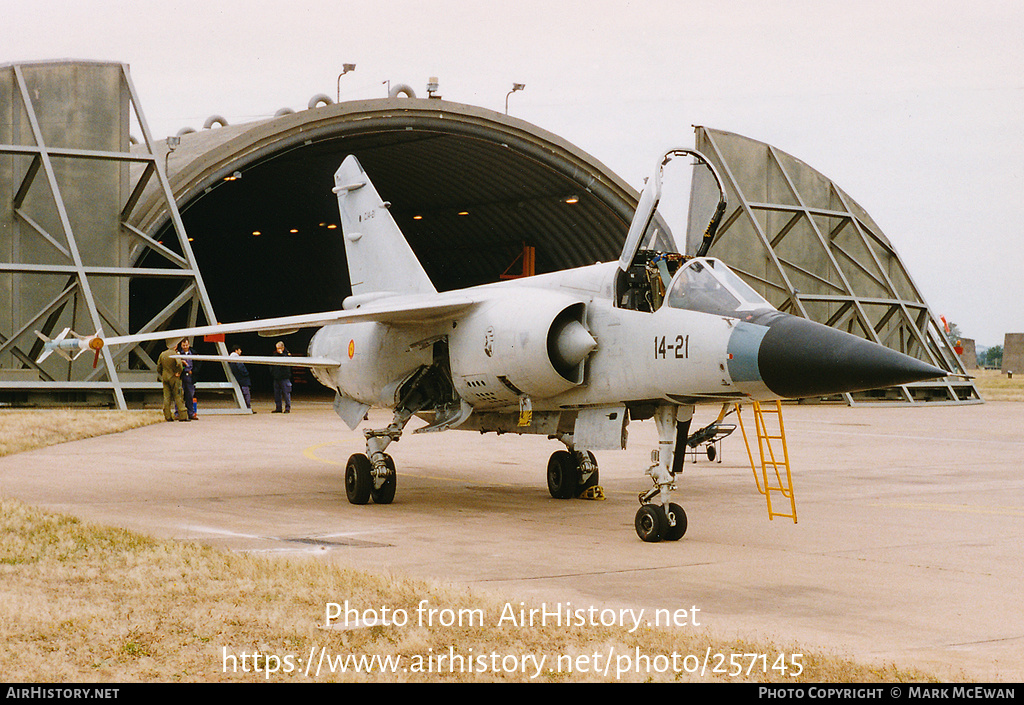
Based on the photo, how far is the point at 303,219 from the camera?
45781mm

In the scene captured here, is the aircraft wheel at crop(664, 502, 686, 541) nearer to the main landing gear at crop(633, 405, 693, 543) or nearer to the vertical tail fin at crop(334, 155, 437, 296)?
the main landing gear at crop(633, 405, 693, 543)

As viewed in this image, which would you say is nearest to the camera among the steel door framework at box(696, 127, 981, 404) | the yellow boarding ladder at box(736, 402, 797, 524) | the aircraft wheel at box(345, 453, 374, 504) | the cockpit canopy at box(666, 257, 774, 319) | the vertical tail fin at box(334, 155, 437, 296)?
the cockpit canopy at box(666, 257, 774, 319)

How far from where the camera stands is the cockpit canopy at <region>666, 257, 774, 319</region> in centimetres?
927

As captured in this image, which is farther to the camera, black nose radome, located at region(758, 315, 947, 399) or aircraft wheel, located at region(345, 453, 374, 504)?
aircraft wheel, located at region(345, 453, 374, 504)

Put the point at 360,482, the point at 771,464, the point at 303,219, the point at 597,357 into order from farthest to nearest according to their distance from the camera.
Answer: the point at 303,219
the point at 360,482
the point at 597,357
the point at 771,464

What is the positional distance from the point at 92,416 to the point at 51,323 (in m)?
4.63

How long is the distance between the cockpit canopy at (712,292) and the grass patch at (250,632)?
3.79m

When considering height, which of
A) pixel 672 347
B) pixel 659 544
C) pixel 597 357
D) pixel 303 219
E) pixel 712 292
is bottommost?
pixel 659 544

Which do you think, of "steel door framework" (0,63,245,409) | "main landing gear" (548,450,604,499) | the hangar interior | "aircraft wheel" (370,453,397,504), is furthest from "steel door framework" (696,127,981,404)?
"aircraft wheel" (370,453,397,504)

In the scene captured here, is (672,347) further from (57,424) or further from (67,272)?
(67,272)

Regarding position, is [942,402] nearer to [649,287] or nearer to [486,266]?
[486,266]

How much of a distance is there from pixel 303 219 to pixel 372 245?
31.8m

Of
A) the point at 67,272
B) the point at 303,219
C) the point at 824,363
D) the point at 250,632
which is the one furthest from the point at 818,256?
the point at 250,632

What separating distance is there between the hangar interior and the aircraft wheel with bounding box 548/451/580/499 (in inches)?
588
